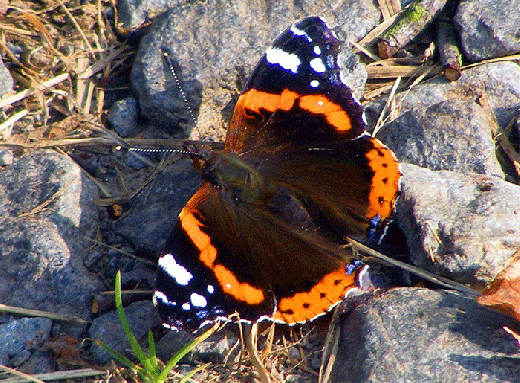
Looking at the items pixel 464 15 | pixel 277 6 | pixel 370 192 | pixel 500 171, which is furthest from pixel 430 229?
pixel 277 6

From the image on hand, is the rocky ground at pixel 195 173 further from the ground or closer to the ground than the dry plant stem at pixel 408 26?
closer to the ground

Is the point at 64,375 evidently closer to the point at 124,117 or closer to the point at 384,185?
the point at 124,117

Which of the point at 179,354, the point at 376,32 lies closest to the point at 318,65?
the point at 376,32

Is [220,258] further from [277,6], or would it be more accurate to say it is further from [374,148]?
[277,6]

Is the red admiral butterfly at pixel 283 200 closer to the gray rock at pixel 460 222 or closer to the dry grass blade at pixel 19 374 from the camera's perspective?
the gray rock at pixel 460 222

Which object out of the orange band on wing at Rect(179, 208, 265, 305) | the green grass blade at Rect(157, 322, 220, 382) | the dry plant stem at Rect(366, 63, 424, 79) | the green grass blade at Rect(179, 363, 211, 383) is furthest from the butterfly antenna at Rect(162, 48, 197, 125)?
the green grass blade at Rect(179, 363, 211, 383)

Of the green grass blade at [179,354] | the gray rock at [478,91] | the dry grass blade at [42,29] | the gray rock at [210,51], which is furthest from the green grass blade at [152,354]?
the dry grass blade at [42,29]
